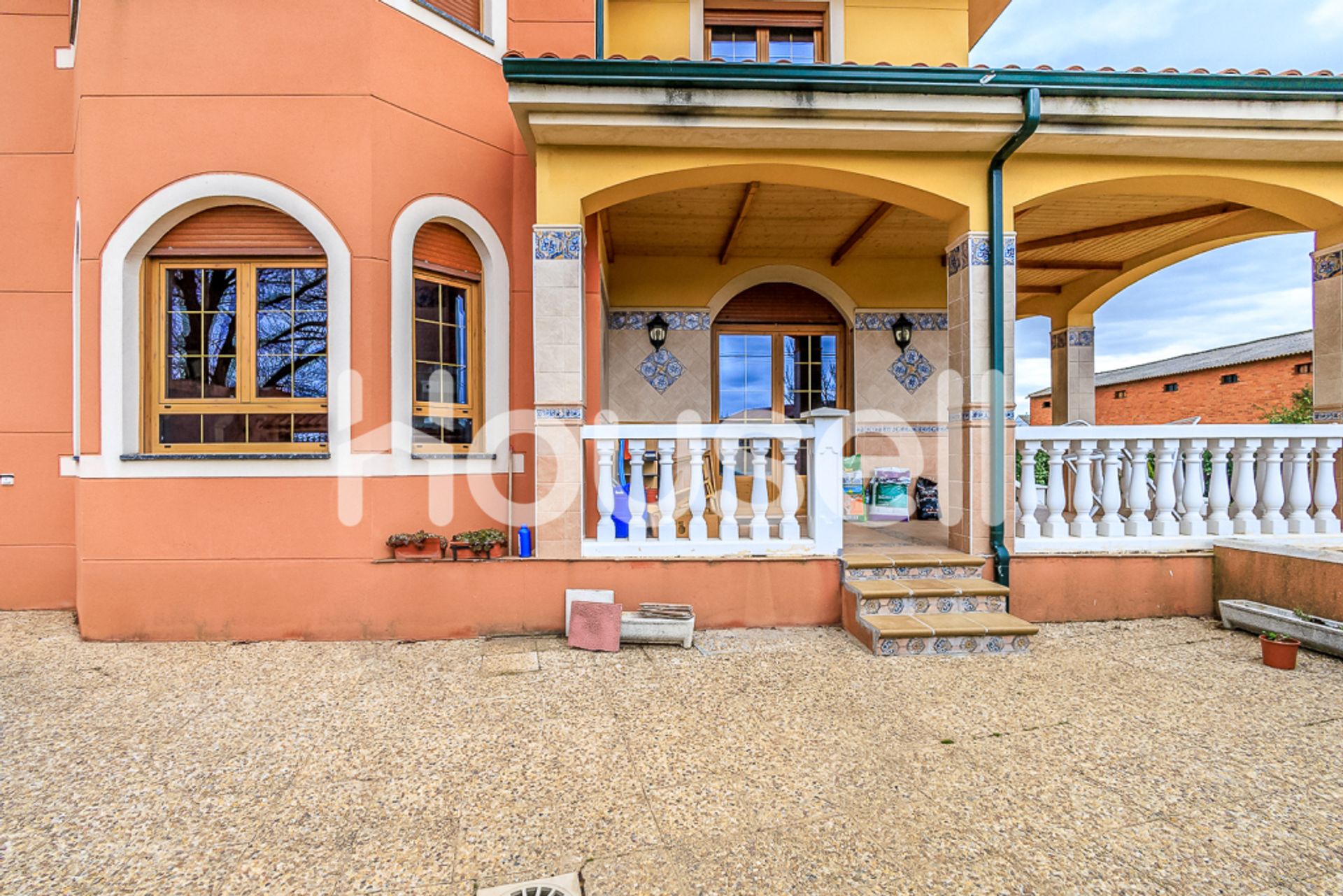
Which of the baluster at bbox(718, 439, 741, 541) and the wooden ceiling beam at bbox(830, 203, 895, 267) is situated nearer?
the baluster at bbox(718, 439, 741, 541)

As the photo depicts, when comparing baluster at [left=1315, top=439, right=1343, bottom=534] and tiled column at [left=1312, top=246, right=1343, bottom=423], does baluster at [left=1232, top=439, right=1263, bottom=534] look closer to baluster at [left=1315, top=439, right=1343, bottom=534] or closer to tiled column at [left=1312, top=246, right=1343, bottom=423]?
baluster at [left=1315, top=439, right=1343, bottom=534]

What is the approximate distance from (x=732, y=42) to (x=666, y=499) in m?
5.17

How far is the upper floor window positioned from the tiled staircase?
17.7 ft

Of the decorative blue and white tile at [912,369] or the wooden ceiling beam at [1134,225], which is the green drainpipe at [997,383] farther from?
the decorative blue and white tile at [912,369]

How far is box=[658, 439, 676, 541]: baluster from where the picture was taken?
4379mm

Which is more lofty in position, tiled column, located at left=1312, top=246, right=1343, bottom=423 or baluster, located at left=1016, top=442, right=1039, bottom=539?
tiled column, located at left=1312, top=246, right=1343, bottom=423

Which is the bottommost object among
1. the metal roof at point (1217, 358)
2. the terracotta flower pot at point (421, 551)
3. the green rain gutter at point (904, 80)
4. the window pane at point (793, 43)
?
the terracotta flower pot at point (421, 551)

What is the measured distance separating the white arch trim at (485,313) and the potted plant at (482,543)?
58cm

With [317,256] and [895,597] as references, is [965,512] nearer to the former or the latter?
[895,597]

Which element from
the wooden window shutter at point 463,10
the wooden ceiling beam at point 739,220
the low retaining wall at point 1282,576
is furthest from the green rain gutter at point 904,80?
the low retaining wall at point 1282,576

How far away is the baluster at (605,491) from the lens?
172 inches

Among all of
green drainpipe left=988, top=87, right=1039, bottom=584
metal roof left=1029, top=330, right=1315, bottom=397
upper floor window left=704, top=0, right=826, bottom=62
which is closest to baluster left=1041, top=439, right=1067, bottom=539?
green drainpipe left=988, top=87, right=1039, bottom=584

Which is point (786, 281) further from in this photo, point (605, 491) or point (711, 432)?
point (605, 491)

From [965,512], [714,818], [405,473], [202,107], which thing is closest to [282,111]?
[202,107]
